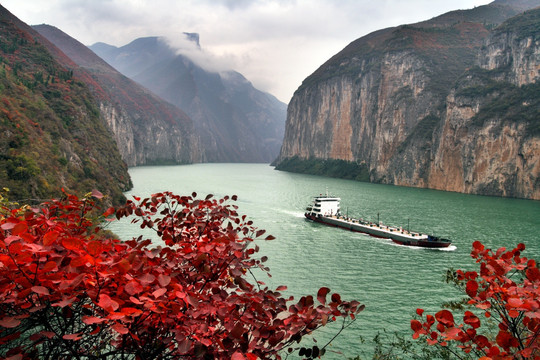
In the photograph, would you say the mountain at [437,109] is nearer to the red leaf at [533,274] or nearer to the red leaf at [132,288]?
the red leaf at [533,274]

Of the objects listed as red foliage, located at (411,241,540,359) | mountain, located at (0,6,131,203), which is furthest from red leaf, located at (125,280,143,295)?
mountain, located at (0,6,131,203)

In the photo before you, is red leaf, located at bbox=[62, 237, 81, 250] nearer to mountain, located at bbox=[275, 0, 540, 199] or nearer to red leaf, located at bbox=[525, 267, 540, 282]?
red leaf, located at bbox=[525, 267, 540, 282]

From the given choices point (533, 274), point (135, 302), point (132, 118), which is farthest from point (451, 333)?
point (132, 118)

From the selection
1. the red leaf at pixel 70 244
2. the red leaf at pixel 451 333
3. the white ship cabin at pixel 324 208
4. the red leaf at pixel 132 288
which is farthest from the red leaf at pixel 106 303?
the white ship cabin at pixel 324 208

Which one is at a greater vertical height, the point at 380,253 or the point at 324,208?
the point at 324,208

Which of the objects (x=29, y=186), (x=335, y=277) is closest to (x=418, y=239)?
(x=335, y=277)

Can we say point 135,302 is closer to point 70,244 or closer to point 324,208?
point 70,244

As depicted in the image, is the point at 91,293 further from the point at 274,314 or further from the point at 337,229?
the point at 337,229

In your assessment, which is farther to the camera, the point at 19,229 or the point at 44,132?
the point at 44,132
